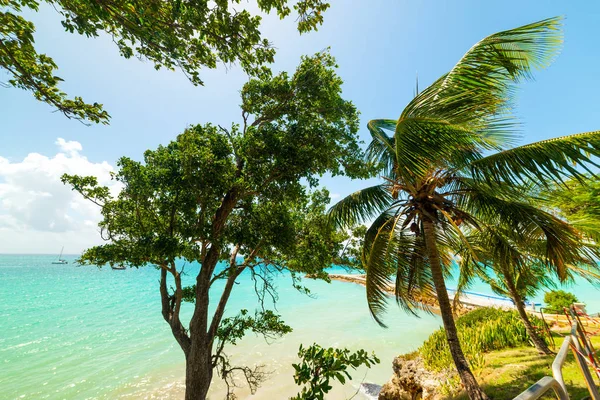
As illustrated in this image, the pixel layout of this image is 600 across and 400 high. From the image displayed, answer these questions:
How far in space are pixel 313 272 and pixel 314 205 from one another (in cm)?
275

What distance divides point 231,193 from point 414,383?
7504 mm

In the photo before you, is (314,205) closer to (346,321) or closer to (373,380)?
(373,380)

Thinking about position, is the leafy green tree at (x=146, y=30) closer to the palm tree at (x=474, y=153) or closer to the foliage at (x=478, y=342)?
the palm tree at (x=474, y=153)

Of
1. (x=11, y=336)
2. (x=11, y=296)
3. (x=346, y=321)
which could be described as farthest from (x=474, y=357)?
(x=11, y=296)

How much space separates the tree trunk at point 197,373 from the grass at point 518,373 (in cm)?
587

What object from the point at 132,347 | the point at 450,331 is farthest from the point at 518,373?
the point at 132,347

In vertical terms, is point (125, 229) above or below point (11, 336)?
above

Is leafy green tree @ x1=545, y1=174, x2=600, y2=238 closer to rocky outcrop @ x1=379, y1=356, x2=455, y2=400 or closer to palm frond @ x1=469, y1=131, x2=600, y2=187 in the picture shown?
palm frond @ x1=469, y1=131, x2=600, y2=187

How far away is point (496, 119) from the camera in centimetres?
417

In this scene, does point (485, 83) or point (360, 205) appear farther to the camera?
point (360, 205)

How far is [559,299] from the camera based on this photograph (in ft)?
45.7

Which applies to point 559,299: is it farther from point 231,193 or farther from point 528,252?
point 231,193

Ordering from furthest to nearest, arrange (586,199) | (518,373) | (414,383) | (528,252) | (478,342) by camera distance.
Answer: (478,342)
(414,383)
(528,252)
(518,373)
(586,199)

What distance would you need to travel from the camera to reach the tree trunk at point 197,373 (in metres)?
5.78
